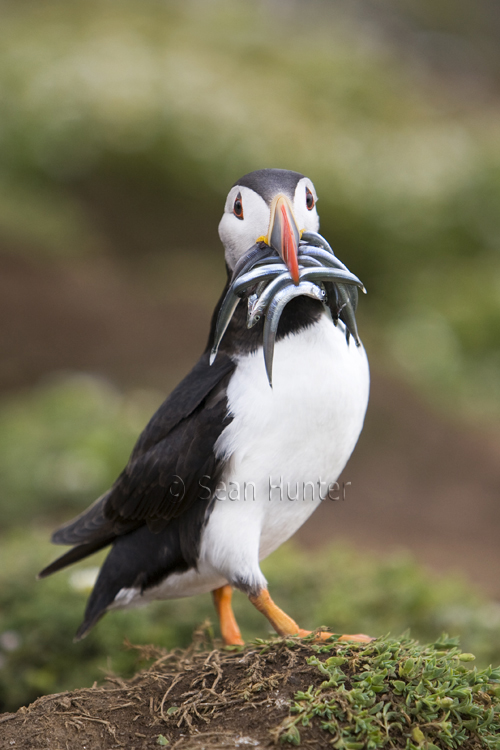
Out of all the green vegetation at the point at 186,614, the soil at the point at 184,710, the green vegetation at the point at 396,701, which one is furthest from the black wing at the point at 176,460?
the green vegetation at the point at 186,614

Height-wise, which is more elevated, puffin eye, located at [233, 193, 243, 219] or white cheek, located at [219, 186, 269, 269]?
puffin eye, located at [233, 193, 243, 219]

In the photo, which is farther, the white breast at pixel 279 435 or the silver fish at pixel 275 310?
the white breast at pixel 279 435

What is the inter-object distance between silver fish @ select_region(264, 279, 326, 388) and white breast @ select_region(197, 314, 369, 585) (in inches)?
9.5

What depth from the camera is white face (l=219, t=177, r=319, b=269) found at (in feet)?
10.7

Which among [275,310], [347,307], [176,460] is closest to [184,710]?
[176,460]

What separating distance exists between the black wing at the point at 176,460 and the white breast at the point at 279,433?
73 mm

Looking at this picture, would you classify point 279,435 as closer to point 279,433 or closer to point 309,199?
point 279,433

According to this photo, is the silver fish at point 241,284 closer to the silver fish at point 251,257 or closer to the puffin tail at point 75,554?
the silver fish at point 251,257

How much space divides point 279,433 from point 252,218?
0.93 m

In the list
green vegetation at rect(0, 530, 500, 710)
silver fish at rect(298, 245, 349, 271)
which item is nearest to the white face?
silver fish at rect(298, 245, 349, 271)

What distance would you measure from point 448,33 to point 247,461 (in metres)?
27.8

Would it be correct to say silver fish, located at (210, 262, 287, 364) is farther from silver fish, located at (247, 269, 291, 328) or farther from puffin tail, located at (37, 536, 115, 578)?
puffin tail, located at (37, 536, 115, 578)

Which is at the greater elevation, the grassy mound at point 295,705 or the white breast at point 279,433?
the white breast at point 279,433

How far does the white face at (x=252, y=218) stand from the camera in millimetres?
3264
